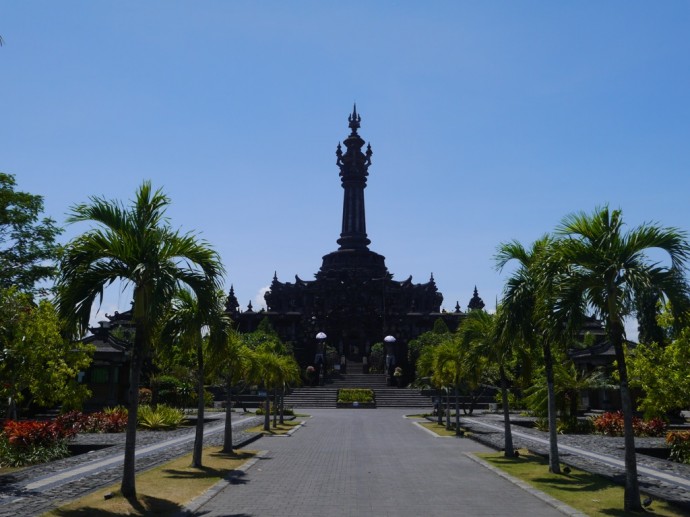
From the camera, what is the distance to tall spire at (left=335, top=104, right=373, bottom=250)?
337 feet

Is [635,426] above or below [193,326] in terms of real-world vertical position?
below

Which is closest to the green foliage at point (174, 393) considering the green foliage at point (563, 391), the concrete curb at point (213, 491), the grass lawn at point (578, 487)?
the green foliage at point (563, 391)

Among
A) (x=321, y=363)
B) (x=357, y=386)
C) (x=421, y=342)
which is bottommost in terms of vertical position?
(x=357, y=386)

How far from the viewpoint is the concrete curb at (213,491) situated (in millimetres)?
12772

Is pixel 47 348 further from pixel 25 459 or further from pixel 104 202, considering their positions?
pixel 104 202

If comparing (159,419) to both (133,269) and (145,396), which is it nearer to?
(145,396)

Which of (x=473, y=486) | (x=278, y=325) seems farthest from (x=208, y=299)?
(x=278, y=325)

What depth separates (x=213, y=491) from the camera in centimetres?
1486

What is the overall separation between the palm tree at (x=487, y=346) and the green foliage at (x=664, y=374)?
5.20m

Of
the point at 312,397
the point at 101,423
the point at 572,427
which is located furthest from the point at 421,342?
the point at 101,423

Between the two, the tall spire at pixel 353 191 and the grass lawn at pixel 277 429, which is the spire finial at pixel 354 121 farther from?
the grass lawn at pixel 277 429

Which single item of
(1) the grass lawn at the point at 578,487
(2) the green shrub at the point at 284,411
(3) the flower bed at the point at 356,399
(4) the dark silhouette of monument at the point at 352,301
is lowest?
(1) the grass lawn at the point at 578,487

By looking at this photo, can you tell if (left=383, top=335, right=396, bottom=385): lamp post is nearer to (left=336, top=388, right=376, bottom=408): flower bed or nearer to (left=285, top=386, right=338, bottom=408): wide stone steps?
(left=285, top=386, right=338, bottom=408): wide stone steps

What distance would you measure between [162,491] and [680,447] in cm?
1688
